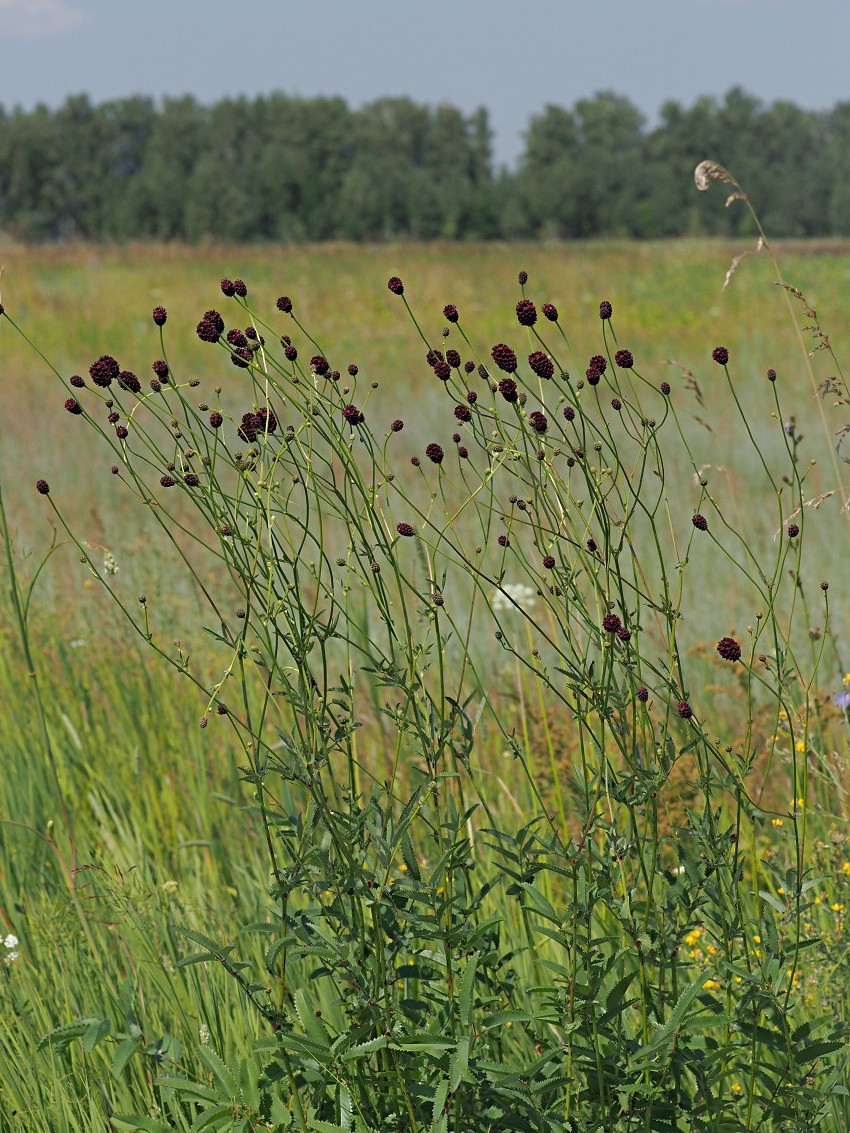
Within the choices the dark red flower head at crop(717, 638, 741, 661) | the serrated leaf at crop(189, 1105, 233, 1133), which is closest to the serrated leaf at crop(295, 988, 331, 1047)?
the serrated leaf at crop(189, 1105, 233, 1133)

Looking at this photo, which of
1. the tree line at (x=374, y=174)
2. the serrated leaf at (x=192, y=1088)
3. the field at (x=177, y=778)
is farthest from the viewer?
the tree line at (x=374, y=174)

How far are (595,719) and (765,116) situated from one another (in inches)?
3084

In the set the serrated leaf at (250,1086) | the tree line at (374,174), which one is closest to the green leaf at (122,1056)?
the serrated leaf at (250,1086)

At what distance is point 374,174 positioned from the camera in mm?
51844

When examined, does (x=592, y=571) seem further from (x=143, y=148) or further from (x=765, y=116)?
(x=765, y=116)

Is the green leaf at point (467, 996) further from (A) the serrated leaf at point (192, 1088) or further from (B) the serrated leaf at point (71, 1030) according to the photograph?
(B) the serrated leaf at point (71, 1030)

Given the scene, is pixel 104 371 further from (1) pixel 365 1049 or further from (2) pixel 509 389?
(1) pixel 365 1049

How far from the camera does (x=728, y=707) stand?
11.5 feet

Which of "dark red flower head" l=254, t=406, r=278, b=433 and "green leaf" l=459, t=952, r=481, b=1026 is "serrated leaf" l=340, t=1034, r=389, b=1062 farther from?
"dark red flower head" l=254, t=406, r=278, b=433

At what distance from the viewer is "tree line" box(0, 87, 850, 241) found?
5006 centimetres

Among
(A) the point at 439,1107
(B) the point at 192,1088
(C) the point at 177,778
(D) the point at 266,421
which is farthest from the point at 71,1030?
(C) the point at 177,778

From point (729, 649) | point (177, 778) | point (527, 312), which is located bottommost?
point (177, 778)

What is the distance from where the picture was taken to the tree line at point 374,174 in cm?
5006

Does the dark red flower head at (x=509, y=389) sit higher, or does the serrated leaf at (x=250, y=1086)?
the dark red flower head at (x=509, y=389)
